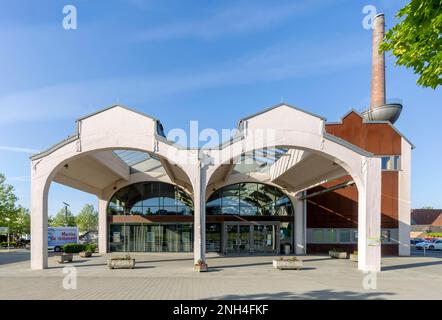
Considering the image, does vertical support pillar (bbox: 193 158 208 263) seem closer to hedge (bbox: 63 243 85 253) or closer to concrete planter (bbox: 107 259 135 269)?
concrete planter (bbox: 107 259 135 269)

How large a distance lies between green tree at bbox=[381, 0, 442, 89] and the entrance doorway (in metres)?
19.2

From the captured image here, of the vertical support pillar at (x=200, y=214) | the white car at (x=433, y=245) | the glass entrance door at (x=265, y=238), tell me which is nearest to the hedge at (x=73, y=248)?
the glass entrance door at (x=265, y=238)

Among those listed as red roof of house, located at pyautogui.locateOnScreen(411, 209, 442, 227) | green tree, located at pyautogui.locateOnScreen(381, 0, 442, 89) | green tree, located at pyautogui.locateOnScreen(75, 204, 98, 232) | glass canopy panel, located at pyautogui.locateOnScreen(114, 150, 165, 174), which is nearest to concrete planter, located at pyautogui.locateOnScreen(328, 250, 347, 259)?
glass canopy panel, located at pyautogui.locateOnScreen(114, 150, 165, 174)

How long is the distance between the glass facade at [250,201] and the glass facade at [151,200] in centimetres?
233

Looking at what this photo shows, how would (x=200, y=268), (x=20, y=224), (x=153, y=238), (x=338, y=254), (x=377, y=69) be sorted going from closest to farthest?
(x=200, y=268) < (x=338, y=254) < (x=153, y=238) < (x=377, y=69) < (x=20, y=224)

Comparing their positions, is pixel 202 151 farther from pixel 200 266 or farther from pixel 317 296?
pixel 317 296

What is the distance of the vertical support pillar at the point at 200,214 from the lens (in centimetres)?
1530

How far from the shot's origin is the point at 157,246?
2617 centimetres

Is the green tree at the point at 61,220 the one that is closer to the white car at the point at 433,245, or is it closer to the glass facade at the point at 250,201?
the glass facade at the point at 250,201

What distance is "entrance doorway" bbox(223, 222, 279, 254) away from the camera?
25344mm

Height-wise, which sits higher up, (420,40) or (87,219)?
(420,40)

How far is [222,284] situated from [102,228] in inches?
693

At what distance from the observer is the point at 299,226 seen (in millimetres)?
25109

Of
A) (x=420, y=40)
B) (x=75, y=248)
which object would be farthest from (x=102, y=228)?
(x=420, y=40)
